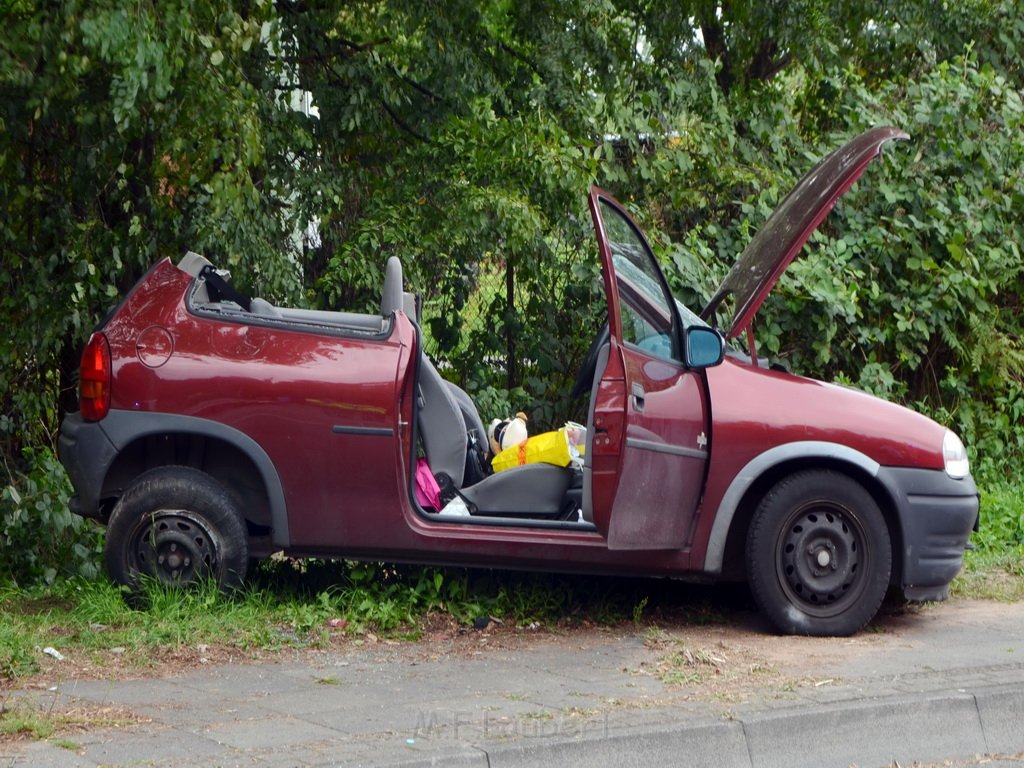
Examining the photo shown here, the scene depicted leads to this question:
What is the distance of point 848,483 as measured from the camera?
645cm

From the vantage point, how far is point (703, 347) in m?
6.36

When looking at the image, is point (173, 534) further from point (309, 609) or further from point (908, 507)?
point (908, 507)

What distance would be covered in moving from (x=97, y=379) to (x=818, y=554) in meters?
3.38

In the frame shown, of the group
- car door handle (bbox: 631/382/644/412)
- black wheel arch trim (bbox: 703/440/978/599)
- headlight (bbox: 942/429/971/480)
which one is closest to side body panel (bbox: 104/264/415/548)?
car door handle (bbox: 631/382/644/412)

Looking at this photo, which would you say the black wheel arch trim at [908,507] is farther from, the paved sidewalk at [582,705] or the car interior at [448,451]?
the car interior at [448,451]

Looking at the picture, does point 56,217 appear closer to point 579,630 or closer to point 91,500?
point 91,500

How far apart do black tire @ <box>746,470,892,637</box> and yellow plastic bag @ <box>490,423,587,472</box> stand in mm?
926

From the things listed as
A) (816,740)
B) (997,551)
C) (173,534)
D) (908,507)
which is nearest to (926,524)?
(908,507)

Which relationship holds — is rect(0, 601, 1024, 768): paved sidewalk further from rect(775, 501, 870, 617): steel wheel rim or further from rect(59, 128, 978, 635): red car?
rect(59, 128, 978, 635): red car

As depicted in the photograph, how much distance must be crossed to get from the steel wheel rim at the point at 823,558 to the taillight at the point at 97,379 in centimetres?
314

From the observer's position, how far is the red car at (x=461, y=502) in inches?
247

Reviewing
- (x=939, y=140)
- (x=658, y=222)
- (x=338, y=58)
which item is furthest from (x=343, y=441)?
(x=939, y=140)

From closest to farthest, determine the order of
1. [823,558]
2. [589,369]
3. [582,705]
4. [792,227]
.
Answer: [582,705] → [823,558] → [792,227] → [589,369]

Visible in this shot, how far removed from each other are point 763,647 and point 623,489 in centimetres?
99
